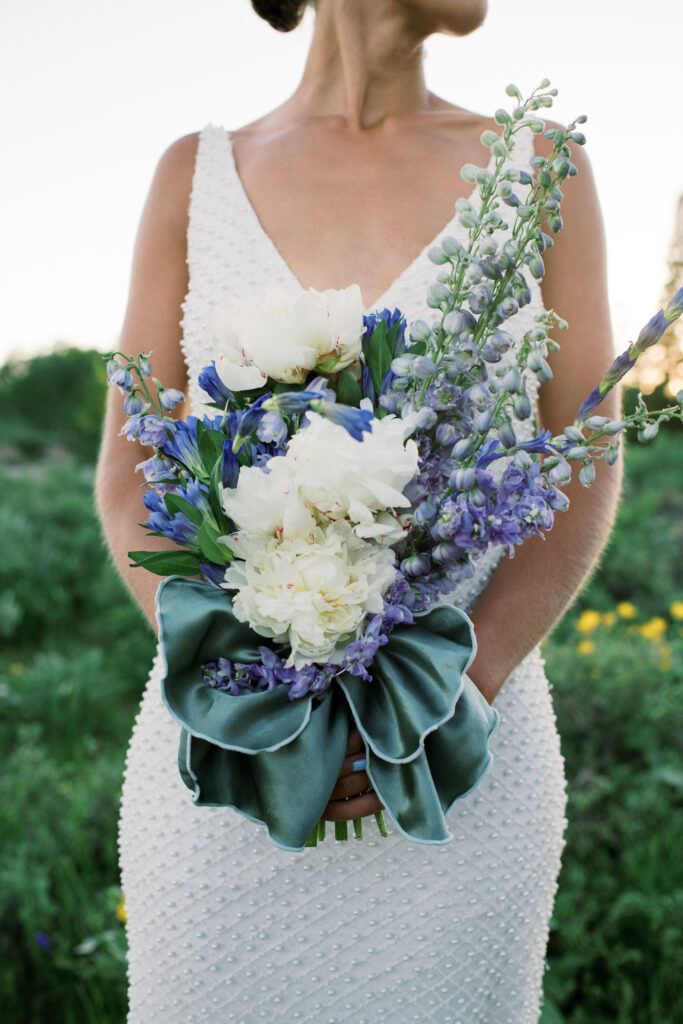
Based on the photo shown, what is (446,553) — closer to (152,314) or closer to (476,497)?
(476,497)

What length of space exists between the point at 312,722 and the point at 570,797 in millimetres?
2546

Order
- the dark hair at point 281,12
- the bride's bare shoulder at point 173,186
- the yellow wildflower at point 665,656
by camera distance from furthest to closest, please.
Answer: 1. the yellow wildflower at point 665,656
2. the dark hair at point 281,12
3. the bride's bare shoulder at point 173,186

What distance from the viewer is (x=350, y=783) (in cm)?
129

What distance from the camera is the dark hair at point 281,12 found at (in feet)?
6.81

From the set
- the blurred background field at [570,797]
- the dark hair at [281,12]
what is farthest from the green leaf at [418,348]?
the dark hair at [281,12]

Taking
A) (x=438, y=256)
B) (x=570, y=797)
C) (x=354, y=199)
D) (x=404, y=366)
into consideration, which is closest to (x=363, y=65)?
(x=354, y=199)

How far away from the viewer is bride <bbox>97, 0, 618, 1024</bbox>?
1.54 meters

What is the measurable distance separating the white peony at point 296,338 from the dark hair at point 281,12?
1.32 m

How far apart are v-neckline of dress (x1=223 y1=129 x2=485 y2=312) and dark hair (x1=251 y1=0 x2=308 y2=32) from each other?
15.9 inches

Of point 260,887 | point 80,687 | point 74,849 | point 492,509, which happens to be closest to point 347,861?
point 260,887

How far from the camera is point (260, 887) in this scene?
1.55 meters

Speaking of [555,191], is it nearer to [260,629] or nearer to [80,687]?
[260,629]

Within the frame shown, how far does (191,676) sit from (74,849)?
254 centimetres

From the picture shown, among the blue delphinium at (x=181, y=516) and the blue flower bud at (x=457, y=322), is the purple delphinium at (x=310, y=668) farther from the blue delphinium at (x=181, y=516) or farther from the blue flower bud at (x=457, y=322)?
the blue flower bud at (x=457, y=322)
